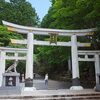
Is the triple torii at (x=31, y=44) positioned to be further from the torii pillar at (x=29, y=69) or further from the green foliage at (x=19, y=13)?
the green foliage at (x=19, y=13)

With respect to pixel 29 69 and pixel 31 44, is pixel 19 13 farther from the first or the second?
pixel 29 69

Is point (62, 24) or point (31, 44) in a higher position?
point (62, 24)

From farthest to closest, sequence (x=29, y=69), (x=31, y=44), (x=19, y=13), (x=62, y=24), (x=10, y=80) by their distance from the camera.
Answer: (x=19, y=13) < (x=62, y=24) < (x=31, y=44) < (x=29, y=69) < (x=10, y=80)

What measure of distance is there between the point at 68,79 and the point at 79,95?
16043 millimetres

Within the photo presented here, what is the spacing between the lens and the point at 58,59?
29578 millimetres

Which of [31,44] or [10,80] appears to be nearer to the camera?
[10,80]

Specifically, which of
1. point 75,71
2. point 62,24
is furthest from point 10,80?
point 62,24

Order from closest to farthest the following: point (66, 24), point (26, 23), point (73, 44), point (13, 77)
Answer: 1. point (13, 77)
2. point (73, 44)
3. point (66, 24)
4. point (26, 23)

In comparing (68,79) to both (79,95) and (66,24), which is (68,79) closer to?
(66,24)

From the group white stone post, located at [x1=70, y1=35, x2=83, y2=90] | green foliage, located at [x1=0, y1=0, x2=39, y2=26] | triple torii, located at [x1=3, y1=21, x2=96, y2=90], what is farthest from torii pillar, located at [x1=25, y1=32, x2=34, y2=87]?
green foliage, located at [x1=0, y1=0, x2=39, y2=26]

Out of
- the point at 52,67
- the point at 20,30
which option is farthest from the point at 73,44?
the point at 52,67

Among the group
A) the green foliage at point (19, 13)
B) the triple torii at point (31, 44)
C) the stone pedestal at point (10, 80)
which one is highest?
the green foliage at point (19, 13)

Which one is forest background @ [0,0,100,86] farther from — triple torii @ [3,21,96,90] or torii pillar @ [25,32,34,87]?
torii pillar @ [25,32,34,87]

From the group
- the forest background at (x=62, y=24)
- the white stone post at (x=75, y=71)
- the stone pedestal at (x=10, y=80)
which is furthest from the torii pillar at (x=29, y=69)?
the forest background at (x=62, y=24)
